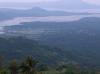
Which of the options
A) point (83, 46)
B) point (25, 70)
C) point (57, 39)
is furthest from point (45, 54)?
point (25, 70)

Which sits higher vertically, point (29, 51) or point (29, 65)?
point (29, 65)

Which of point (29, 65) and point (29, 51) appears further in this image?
point (29, 51)

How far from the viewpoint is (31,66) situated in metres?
41.2

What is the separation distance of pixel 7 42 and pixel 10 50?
14.4 metres

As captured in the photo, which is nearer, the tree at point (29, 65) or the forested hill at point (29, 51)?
the tree at point (29, 65)

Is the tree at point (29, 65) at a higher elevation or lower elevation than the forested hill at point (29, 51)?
higher

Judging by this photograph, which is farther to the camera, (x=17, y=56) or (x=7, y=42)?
(x=7, y=42)

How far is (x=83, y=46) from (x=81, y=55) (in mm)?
24881

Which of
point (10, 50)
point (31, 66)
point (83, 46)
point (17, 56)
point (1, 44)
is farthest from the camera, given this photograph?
point (83, 46)

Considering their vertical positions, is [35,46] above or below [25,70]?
below

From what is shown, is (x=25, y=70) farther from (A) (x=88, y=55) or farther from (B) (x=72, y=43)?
(B) (x=72, y=43)

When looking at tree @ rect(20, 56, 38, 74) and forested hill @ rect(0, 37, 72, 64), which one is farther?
forested hill @ rect(0, 37, 72, 64)

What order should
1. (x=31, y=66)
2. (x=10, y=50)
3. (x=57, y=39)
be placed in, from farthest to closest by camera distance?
(x=57, y=39) < (x=10, y=50) < (x=31, y=66)

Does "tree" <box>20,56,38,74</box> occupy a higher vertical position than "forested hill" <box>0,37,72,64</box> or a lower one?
higher
